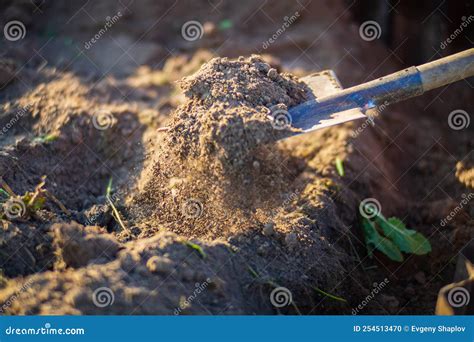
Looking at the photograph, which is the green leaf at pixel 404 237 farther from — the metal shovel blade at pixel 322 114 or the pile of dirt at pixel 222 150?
the metal shovel blade at pixel 322 114

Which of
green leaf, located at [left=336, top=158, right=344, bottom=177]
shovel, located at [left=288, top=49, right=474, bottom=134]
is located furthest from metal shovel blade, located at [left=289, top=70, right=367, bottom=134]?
green leaf, located at [left=336, top=158, right=344, bottom=177]

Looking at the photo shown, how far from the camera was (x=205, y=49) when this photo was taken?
5250mm

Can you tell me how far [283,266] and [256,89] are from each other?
3.50ft

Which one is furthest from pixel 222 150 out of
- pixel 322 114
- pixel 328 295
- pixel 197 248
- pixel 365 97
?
pixel 328 295

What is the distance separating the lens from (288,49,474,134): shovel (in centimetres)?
332

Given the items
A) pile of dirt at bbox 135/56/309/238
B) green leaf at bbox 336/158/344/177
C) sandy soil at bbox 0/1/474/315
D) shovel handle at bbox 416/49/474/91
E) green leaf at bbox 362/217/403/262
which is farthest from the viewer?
green leaf at bbox 336/158/344/177

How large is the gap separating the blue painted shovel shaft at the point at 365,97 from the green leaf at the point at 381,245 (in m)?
0.92

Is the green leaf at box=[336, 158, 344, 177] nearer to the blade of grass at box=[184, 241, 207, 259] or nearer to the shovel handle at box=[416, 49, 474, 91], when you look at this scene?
the shovel handle at box=[416, 49, 474, 91]

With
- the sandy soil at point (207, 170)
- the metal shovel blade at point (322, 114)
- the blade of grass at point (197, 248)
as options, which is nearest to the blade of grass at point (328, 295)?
the sandy soil at point (207, 170)

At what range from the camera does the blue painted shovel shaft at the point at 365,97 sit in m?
3.34

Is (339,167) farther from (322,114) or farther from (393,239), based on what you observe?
(322,114)

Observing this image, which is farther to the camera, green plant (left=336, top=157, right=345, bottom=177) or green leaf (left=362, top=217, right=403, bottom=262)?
green plant (left=336, top=157, right=345, bottom=177)

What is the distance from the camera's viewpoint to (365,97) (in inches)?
133
